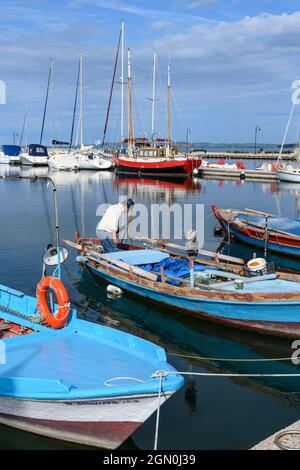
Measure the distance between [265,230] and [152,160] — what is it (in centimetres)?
4936

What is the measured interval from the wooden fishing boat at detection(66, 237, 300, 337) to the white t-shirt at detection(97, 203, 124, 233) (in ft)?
3.66

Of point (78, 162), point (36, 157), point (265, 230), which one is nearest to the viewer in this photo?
point (265, 230)

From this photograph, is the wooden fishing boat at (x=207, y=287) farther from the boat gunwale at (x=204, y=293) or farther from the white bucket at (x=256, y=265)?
the white bucket at (x=256, y=265)

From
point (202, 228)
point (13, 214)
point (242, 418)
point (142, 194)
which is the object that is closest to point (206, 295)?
point (242, 418)

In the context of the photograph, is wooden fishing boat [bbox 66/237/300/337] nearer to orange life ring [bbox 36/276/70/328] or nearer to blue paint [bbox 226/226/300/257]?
orange life ring [bbox 36/276/70/328]

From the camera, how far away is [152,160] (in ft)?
236

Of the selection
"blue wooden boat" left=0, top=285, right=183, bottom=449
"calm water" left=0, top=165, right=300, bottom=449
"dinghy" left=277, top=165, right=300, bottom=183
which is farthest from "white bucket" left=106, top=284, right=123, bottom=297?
"dinghy" left=277, top=165, right=300, bottom=183

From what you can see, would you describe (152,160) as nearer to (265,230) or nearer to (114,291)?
(265,230)

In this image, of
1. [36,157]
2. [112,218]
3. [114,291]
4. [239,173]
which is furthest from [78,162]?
[114,291]

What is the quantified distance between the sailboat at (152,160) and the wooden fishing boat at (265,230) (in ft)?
138

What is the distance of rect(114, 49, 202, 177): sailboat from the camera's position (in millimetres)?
70375

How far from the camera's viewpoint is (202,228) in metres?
31.2
